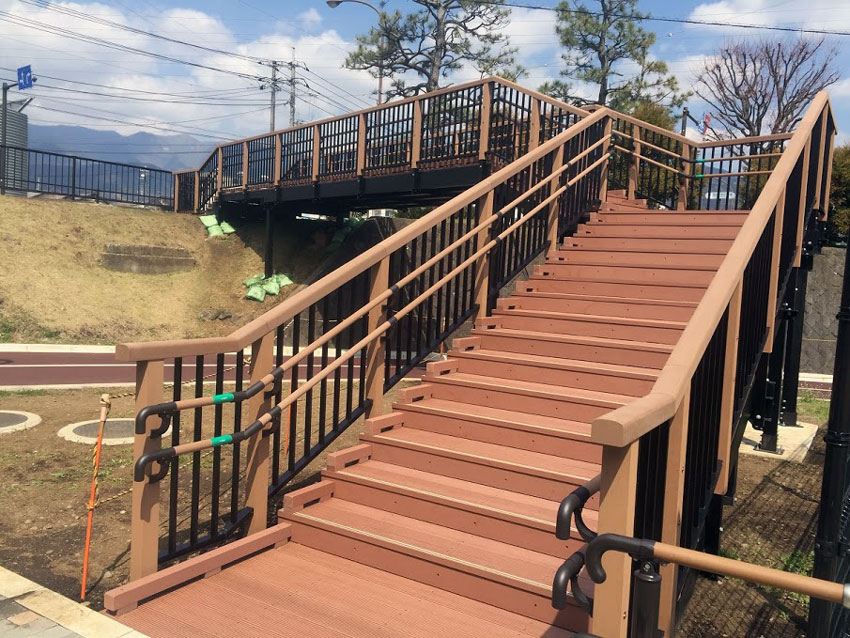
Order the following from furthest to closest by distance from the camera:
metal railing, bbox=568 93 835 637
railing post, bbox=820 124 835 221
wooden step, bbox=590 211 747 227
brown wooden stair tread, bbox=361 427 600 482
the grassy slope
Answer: the grassy slope → railing post, bbox=820 124 835 221 → wooden step, bbox=590 211 747 227 → brown wooden stair tread, bbox=361 427 600 482 → metal railing, bbox=568 93 835 637

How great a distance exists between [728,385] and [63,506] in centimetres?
485

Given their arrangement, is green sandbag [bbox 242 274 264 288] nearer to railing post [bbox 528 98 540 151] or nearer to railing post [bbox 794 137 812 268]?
railing post [bbox 528 98 540 151]

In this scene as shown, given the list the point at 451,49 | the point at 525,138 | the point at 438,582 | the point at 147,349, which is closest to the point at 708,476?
the point at 438,582

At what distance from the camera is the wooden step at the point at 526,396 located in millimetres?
4555

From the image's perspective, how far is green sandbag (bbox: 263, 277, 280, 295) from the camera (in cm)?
1734

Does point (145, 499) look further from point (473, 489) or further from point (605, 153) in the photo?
point (605, 153)

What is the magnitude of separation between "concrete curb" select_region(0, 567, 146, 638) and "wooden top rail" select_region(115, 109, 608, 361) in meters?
1.17

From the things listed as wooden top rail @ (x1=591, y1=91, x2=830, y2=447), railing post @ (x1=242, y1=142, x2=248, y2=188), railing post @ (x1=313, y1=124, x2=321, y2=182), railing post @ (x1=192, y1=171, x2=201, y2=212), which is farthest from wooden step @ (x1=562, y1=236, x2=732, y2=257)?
railing post @ (x1=192, y1=171, x2=201, y2=212)

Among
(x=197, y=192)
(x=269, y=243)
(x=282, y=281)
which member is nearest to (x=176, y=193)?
(x=197, y=192)

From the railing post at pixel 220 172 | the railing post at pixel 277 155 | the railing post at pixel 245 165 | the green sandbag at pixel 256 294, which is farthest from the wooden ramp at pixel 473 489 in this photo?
the railing post at pixel 220 172

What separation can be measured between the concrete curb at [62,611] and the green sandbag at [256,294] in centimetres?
1387

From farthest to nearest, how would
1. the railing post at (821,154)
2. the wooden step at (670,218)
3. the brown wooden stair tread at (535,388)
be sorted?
the railing post at (821,154) → the wooden step at (670,218) → the brown wooden stair tread at (535,388)

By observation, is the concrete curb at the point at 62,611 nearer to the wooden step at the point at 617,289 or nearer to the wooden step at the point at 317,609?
the wooden step at the point at 317,609

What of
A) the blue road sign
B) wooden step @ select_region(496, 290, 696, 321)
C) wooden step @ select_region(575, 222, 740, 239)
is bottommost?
wooden step @ select_region(496, 290, 696, 321)
